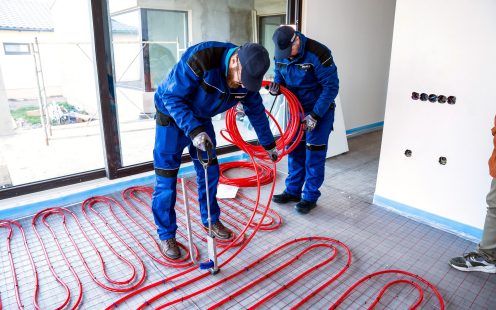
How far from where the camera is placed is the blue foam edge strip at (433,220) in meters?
2.63

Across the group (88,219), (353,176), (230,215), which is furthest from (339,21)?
(88,219)

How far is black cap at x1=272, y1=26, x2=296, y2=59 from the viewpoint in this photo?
2486 mm

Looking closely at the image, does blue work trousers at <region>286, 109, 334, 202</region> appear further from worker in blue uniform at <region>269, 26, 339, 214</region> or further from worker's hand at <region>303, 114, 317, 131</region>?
worker's hand at <region>303, 114, 317, 131</region>

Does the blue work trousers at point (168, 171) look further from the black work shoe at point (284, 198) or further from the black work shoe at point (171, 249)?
the black work shoe at point (284, 198)

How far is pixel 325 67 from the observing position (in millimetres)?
2643

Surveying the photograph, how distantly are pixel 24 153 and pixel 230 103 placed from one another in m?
2.66

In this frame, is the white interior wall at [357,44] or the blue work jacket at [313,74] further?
the white interior wall at [357,44]

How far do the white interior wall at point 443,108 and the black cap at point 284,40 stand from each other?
90 cm

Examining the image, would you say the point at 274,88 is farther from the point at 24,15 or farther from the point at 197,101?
the point at 24,15

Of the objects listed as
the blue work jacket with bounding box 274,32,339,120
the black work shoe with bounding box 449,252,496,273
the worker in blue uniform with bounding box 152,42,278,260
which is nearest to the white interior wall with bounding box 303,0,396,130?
the blue work jacket with bounding box 274,32,339,120

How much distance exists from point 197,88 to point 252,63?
0.40 metres

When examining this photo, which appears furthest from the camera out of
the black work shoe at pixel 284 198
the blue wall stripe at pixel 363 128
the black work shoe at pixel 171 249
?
the blue wall stripe at pixel 363 128

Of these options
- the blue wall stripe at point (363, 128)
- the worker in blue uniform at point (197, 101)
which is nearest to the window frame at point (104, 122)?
the worker in blue uniform at point (197, 101)

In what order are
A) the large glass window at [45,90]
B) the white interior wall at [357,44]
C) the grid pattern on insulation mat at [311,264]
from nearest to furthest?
the grid pattern on insulation mat at [311,264] → the large glass window at [45,90] → the white interior wall at [357,44]
